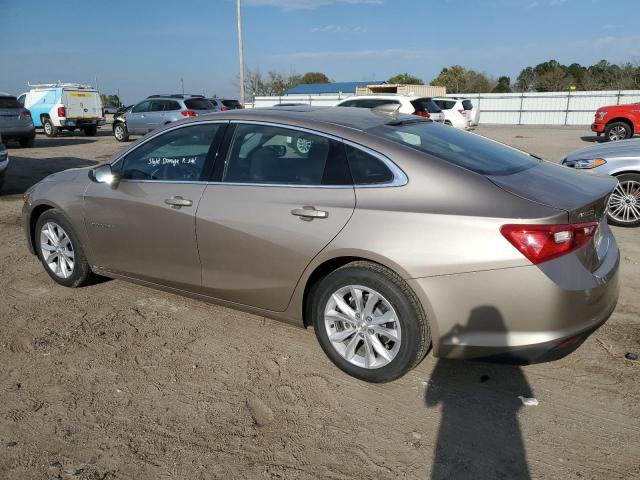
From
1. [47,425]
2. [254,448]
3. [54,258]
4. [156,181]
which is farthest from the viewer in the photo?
[54,258]

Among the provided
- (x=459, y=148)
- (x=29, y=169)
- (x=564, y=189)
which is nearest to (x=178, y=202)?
(x=459, y=148)

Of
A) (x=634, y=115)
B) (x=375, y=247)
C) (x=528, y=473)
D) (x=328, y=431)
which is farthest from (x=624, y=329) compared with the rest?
(x=634, y=115)

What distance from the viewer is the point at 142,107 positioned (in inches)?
799

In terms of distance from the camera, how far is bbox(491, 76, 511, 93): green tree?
5856cm

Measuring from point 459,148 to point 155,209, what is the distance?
217cm

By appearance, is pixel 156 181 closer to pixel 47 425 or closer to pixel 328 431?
pixel 47 425

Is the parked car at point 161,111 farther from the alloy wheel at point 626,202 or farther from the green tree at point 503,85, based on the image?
the green tree at point 503,85

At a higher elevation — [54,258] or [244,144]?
[244,144]

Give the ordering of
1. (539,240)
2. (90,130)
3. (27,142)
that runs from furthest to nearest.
A: (90,130), (27,142), (539,240)

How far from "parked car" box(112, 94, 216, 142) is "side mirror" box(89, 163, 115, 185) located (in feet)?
48.8

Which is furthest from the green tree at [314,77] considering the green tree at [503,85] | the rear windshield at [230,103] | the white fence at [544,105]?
the rear windshield at [230,103]

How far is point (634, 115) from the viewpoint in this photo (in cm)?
1684

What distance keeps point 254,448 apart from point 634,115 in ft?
59.7

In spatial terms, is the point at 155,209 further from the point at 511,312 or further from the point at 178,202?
the point at 511,312
